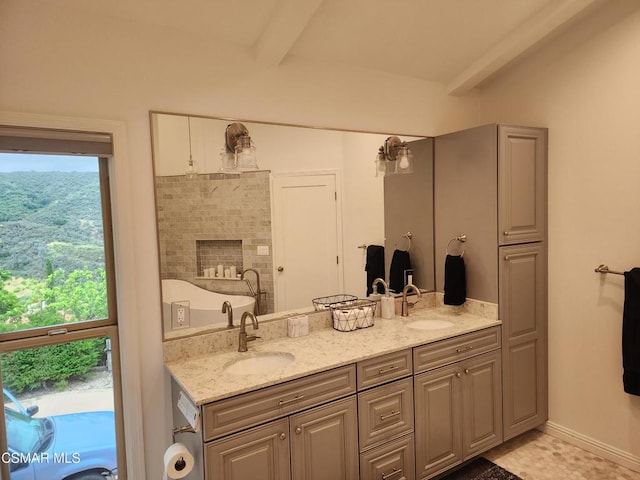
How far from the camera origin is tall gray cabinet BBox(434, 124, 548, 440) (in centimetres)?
266

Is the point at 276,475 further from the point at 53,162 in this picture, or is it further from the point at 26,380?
the point at 53,162

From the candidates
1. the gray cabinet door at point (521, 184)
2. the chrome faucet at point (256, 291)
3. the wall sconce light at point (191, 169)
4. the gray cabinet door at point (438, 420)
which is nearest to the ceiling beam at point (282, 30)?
the wall sconce light at point (191, 169)

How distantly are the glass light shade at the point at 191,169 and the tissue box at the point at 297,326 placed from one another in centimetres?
96

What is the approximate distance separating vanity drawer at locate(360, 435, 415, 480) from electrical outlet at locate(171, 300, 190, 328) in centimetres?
111

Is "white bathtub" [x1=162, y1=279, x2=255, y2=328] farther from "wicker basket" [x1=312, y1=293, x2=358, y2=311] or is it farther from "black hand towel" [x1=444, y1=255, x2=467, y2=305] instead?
"black hand towel" [x1=444, y1=255, x2=467, y2=305]

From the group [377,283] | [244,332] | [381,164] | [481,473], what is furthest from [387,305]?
[481,473]

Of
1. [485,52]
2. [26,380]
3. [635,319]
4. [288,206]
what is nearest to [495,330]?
[635,319]

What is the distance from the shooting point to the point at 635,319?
7.68 ft

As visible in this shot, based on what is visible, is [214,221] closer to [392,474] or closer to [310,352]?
[310,352]

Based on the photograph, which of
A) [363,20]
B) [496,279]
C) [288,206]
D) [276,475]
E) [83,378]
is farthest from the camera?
[496,279]

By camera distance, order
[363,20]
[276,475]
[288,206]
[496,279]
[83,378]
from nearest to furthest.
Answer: [276,475] → [83,378] → [363,20] → [288,206] → [496,279]

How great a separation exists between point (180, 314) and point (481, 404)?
74.0 inches

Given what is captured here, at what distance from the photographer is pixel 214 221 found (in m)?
2.25

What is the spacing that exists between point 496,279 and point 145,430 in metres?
2.18
